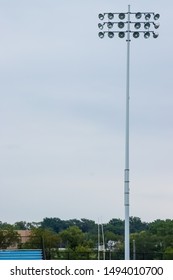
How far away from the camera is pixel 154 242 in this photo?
79.0 metres

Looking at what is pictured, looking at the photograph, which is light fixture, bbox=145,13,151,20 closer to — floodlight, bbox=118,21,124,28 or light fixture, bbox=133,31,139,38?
light fixture, bbox=133,31,139,38

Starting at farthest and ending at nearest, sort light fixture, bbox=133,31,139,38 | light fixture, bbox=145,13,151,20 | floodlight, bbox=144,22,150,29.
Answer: light fixture, bbox=145,13,151,20
floodlight, bbox=144,22,150,29
light fixture, bbox=133,31,139,38

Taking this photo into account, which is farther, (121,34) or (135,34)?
(121,34)

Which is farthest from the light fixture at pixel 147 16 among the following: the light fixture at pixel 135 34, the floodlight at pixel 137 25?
the light fixture at pixel 135 34

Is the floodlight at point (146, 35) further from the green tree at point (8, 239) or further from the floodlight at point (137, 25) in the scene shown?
the green tree at point (8, 239)

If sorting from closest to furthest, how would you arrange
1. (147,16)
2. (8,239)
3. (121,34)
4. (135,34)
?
(135,34) → (121,34) → (147,16) → (8,239)

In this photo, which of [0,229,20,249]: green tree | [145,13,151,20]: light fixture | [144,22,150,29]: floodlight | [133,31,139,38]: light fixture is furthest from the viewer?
[0,229,20,249]: green tree

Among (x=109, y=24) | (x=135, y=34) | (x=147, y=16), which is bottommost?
(x=135, y=34)

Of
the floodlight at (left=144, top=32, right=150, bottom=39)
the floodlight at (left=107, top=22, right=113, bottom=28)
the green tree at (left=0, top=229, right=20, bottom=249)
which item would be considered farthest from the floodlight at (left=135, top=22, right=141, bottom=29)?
the green tree at (left=0, top=229, right=20, bottom=249)

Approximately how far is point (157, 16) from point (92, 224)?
297 feet

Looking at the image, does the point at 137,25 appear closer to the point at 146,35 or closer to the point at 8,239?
the point at 146,35

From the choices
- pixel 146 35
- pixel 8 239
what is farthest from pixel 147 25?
pixel 8 239
